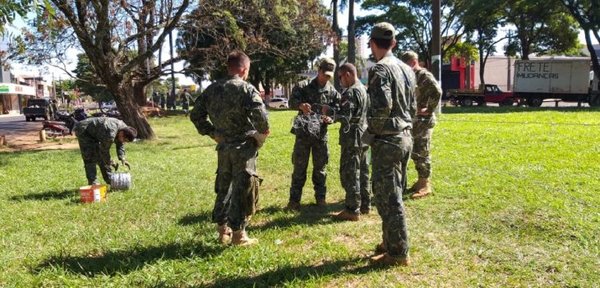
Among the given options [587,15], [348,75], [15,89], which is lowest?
[348,75]

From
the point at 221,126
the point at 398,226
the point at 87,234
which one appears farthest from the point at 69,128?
the point at 398,226

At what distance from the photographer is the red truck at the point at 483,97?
33281mm

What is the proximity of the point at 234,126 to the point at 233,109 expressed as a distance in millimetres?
157

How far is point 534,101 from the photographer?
102ft

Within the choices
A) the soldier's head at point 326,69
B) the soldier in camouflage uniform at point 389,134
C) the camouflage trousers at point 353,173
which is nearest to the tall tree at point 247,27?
the soldier's head at point 326,69

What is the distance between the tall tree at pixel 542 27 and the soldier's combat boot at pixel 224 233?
31.0 m

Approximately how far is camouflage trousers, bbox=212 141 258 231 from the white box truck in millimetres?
29532

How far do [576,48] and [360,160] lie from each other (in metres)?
40.6

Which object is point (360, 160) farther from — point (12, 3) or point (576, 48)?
point (576, 48)

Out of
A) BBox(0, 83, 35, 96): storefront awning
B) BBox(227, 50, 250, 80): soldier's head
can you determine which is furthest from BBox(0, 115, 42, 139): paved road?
BBox(0, 83, 35, 96): storefront awning

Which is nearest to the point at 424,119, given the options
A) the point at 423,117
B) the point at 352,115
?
the point at 423,117

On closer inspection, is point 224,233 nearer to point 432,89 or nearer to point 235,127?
point 235,127

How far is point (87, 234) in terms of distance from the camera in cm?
524

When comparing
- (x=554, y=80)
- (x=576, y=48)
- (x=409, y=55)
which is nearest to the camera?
(x=409, y=55)
